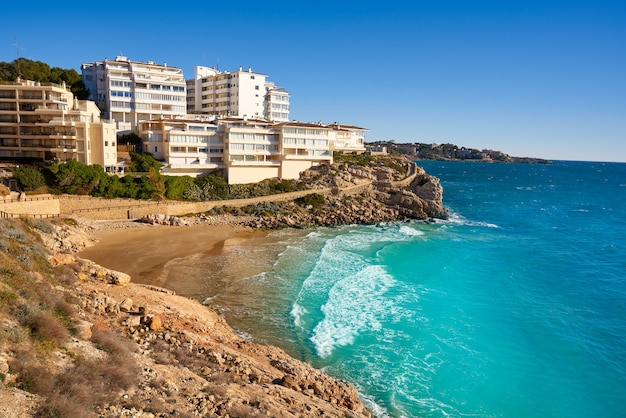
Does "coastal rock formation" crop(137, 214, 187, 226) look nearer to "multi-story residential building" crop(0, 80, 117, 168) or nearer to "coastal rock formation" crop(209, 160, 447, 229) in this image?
"coastal rock formation" crop(209, 160, 447, 229)

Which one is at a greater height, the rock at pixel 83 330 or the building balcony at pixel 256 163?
the building balcony at pixel 256 163

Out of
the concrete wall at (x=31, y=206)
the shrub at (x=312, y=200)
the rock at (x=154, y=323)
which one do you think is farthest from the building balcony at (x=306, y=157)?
the rock at (x=154, y=323)

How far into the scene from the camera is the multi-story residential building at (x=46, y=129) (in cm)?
4784

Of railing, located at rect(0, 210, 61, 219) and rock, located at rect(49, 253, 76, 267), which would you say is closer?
rock, located at rect(49, 253, 76, 267)

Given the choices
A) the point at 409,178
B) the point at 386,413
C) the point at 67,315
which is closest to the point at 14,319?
the point at 67,315

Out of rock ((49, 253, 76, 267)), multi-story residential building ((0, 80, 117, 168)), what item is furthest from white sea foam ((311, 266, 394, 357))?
multi-story residential building ((0, 80, 117, 168))

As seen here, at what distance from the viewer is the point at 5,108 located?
49.8 meters

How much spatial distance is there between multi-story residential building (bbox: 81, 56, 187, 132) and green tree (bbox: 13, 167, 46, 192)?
20268mm

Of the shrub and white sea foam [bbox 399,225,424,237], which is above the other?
the shrub

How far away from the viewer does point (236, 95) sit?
79.9 metres

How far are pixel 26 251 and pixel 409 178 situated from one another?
199 feet

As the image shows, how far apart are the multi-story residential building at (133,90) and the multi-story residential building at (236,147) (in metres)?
9.18

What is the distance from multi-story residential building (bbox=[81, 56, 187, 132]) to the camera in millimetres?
64500

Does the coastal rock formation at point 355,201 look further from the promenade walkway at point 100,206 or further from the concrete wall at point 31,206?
the concrete wall at point 31,206
